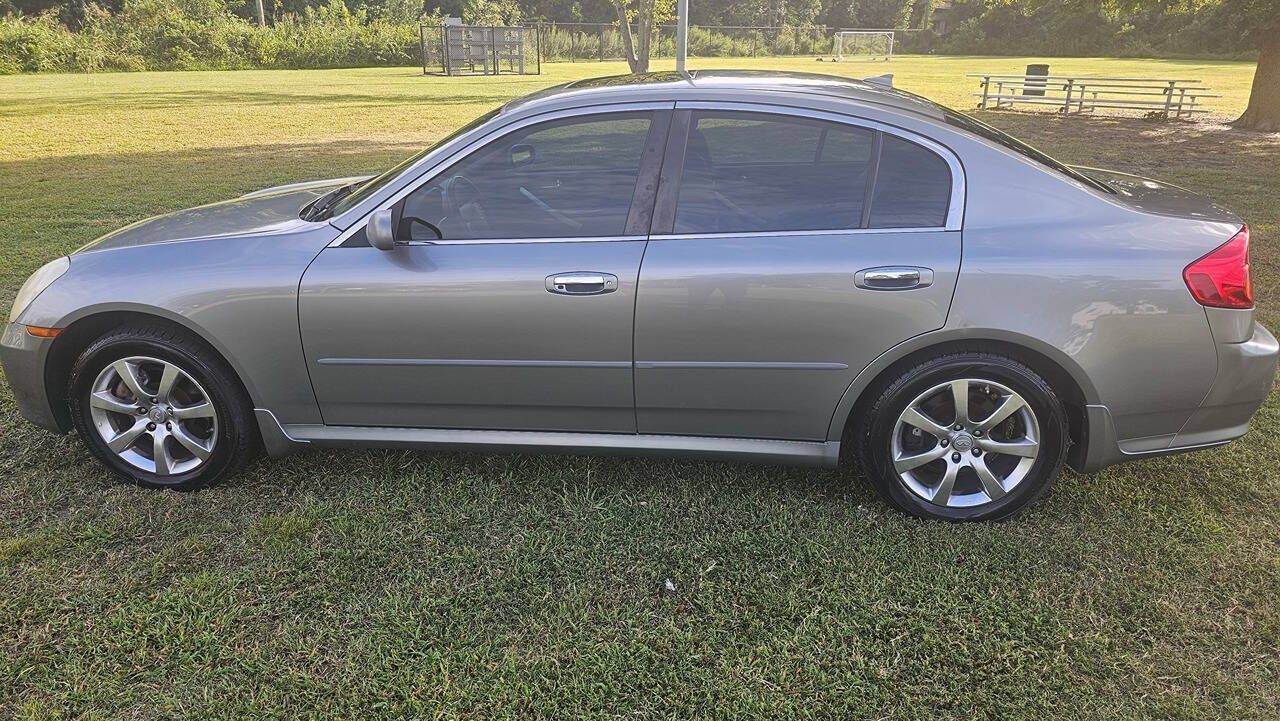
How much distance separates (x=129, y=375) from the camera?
3297 millimetres

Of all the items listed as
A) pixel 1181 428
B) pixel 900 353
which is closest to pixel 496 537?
pixel 900 353

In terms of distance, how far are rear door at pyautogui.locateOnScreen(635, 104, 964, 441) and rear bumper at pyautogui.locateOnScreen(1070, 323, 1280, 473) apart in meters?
0.76

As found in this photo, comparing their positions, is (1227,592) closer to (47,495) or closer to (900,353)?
(900,353)

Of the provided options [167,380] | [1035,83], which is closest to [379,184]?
[167,380]

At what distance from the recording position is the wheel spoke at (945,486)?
3.14 m

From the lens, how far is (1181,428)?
3033mm

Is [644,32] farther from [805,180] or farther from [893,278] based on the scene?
[893,278]

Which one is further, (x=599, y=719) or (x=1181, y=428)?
(x=1181, y=428)

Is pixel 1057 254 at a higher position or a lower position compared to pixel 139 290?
higher

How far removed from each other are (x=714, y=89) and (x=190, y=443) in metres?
2.45

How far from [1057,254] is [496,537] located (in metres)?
2.20

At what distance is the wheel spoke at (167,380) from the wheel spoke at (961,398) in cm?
289

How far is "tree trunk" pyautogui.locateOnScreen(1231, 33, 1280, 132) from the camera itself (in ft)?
48.2

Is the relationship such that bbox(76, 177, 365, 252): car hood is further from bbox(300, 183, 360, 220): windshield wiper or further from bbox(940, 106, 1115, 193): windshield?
bbox(940, 106, 1115, 193): windshield
